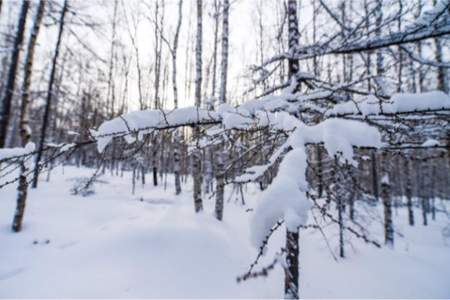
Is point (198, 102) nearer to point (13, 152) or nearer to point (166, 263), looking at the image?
point (166, 263)

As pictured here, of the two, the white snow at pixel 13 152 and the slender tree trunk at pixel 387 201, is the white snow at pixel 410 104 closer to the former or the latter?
the white snow at pixel 13 152

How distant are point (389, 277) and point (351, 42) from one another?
17.5 feet

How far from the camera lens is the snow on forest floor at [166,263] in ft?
12.3

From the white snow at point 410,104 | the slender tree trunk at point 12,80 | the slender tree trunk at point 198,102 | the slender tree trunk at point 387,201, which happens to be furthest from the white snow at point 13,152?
the slender tree trunk at point 387,201

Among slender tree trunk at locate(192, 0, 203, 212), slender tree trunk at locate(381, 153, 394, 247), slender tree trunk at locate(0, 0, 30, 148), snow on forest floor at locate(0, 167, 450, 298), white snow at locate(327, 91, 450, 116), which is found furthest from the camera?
slender tree trunk at locate(192, 0, 203, 212)

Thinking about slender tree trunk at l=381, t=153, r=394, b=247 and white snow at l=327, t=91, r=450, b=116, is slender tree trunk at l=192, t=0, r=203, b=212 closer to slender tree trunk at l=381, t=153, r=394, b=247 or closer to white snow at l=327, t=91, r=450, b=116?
slender tree trunk at l=381, t=153, r=394, b=247

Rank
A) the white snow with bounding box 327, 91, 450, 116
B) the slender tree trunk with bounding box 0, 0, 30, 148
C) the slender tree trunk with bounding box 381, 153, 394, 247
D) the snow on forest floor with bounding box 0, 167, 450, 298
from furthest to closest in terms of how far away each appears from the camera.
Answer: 1. the slender tree trunk with bounding box 381, 153, 394, 247
2. the slender tree trunk with bounding box 0, 0, 30, 148
3. the snow on forest floor with bounding box 0, 167, 450, 298
4. the white snow with bounding box 327, 91, 450, 116

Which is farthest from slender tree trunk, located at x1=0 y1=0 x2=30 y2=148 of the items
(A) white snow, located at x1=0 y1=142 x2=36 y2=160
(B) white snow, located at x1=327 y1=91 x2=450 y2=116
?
(B) white snow, located at x1=327 y1=91 x2=450 y2=116

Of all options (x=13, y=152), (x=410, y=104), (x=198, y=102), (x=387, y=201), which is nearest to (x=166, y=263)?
(x=13, y=152)

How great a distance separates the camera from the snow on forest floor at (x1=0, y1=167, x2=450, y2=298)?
3.74 metres

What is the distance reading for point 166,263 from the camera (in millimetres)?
4277

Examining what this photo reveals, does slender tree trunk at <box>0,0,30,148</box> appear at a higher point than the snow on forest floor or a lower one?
higher

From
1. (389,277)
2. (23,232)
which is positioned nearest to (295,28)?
(389,277)

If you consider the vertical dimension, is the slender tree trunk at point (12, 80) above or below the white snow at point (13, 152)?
above
